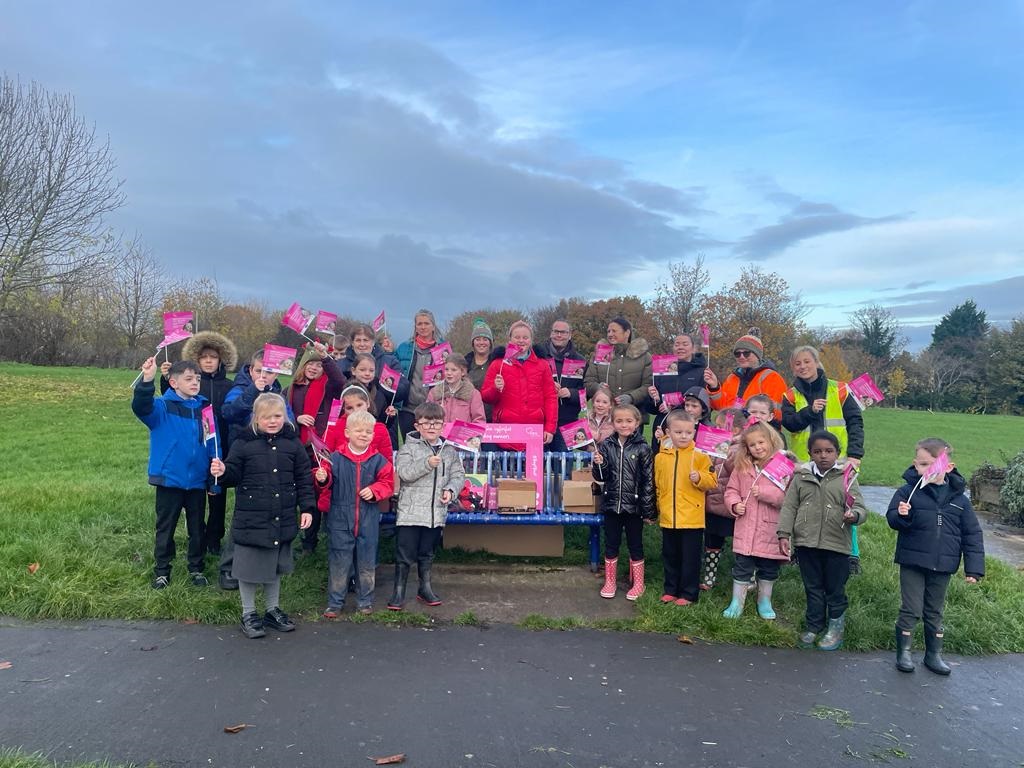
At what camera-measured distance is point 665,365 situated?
23.5 ft

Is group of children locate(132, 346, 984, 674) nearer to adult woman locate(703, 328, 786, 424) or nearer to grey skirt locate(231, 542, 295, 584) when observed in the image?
grey skirt locate(231, 542, 295, 584)

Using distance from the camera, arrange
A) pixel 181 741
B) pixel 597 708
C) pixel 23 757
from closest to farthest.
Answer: pixel 23 757
pixel 181 741
pixel 597 708

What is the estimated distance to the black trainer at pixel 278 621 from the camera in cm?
485

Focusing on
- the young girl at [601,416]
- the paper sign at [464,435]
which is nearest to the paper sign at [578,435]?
the young girl at [601,416]

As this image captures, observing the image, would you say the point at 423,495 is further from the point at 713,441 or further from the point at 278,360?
the point at 713,441

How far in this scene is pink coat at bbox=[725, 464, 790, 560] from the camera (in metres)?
5.27

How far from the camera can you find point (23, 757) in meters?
3.17

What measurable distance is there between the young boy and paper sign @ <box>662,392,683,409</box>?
4.37 metres

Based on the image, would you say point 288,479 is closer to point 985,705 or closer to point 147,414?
point 147,414

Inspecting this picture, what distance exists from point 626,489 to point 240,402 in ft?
11.0

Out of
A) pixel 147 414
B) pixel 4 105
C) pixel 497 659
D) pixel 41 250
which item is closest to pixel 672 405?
pixel 497 659

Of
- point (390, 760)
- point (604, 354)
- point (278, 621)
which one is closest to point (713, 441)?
point (604, 354)

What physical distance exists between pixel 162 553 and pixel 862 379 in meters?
6.21

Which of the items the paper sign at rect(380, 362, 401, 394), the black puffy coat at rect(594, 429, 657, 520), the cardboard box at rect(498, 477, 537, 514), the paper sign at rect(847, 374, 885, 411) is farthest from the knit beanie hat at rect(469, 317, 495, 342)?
the paper sign at rect(847, 374, 885, 411)
